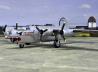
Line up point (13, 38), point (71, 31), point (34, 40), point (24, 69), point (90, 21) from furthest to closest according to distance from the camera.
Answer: point (90, 21) < point (71, 31) < point (34, 40) < point (13, 38) < point (24, 69)

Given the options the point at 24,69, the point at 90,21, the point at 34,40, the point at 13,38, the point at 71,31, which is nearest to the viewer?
the point at 24,69

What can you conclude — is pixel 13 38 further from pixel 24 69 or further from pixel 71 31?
pixel 24 69

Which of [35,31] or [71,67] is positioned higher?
[35,31]

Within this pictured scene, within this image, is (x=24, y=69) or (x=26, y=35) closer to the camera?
(x=24, y=69)

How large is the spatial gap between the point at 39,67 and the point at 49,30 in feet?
57.4

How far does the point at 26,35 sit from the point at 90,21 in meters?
77.0

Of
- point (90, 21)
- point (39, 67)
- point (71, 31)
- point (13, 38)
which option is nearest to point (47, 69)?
point (39, 67)

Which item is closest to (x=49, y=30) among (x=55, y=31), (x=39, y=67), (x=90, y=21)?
(x=55, y=31)

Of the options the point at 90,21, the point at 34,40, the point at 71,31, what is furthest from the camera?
the point at 90,21

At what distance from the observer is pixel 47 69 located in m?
15.4

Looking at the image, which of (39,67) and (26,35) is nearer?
(39,67)

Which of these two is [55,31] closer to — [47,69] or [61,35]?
[61,35]

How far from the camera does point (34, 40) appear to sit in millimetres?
32781

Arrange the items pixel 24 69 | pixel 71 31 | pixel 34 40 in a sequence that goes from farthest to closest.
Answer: pixel 71 31, pixel 34 40, pixel 24 69
